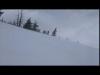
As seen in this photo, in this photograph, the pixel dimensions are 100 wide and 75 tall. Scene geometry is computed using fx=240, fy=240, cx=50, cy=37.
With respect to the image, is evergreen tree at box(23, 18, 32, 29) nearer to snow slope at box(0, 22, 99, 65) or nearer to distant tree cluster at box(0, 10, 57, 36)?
distant tree cluster at box(0, 10, 57, 36)

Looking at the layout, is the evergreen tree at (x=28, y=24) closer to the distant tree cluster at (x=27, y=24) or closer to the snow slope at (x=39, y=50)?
the distant tree cluster at (x=27, y=24)

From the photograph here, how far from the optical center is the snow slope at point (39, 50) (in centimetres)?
329

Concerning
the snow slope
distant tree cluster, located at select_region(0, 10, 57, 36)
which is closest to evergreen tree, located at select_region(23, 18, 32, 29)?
distant tree cluster, located at select_region(0, 10, 57, 36)

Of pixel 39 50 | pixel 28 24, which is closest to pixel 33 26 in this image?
pixel 28 24

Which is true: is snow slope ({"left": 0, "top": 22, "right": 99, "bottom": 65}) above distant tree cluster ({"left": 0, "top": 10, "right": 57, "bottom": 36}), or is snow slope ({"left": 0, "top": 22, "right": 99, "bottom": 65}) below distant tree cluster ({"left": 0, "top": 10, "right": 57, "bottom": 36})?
below

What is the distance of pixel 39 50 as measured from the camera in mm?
3297

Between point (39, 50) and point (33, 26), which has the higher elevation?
point (33, 26)

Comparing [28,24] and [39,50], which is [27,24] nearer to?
[28,24]

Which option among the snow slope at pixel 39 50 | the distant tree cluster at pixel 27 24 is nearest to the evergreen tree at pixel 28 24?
the distant tree cluster at pixel 27 24

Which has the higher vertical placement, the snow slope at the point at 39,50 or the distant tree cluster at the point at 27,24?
the distant tree cluster at the point at 27,24

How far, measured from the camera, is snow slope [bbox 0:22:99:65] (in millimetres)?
3291
